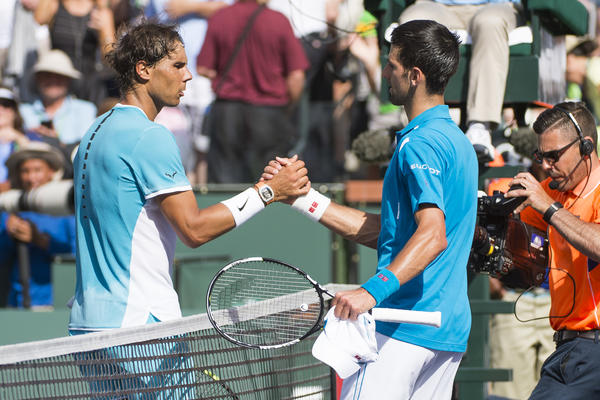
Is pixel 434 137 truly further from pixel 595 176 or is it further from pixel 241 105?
pixel 241 105

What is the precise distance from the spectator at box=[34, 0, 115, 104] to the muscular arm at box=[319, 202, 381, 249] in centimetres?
571

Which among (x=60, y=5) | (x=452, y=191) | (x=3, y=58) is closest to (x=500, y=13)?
(x=452, y=191)

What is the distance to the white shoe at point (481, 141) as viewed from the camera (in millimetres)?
5641

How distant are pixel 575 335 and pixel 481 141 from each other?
1705mm

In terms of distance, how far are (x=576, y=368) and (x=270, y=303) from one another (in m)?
1.37

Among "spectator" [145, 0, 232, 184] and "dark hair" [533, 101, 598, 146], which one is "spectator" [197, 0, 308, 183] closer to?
"spectator" [145, 0, 232, 184]

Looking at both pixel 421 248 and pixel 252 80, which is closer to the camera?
pixel 421 248

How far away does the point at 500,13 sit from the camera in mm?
6211

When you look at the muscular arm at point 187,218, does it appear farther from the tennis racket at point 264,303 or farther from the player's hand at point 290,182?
the player's hand at point 290,182

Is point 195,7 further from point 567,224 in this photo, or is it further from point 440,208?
point 440,208

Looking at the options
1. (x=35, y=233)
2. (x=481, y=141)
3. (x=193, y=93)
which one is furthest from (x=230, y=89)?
(x=481, y=141)

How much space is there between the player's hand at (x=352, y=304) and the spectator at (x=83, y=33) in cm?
688

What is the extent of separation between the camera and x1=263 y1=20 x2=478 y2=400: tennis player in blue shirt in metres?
3.51

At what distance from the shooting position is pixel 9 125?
9211mm
